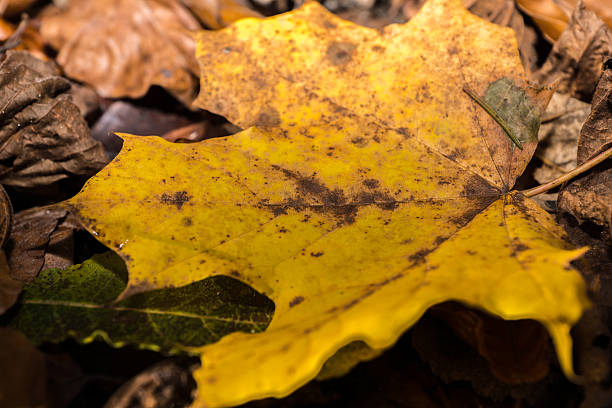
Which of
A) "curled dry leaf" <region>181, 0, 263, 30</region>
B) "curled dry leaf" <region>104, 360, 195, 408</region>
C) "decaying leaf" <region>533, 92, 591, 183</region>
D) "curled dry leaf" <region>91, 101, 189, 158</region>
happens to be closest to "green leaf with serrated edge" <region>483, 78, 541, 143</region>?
"decaying leaf" <region>533, 92, 591, 183</region>

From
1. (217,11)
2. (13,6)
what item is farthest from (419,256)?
(13,6)

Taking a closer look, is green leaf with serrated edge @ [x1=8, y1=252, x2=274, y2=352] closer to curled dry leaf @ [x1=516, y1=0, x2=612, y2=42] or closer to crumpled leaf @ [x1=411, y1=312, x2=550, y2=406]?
crumpled leaf @ [x1=411, y1=312, x2=550, y2=406]

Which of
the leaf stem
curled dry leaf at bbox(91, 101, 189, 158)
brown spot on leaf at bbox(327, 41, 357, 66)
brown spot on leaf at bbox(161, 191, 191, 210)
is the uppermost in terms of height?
brown spot on leaf at bbox(327, 41, 357, 66)

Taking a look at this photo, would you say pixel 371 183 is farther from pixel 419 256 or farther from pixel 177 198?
pixel 177 198

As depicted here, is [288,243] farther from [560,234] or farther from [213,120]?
[213,120]

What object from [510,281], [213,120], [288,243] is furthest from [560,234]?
[213,120]

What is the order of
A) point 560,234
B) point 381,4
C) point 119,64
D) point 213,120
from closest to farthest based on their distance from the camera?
point 560,234 < point 213,120 < point 119,64 < point 381,4
